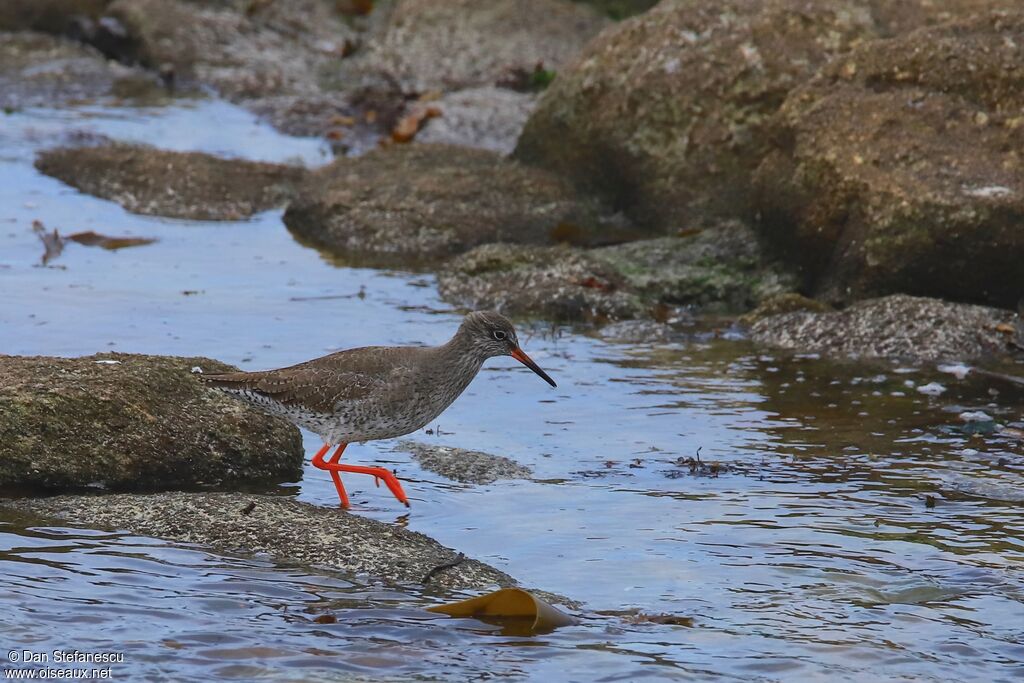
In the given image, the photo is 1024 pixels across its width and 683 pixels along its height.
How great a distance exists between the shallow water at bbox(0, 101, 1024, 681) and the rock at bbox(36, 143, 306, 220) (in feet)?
7.79

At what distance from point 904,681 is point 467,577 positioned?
206cm

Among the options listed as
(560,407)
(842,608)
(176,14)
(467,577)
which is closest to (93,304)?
(560,407)

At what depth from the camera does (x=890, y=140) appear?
11836 millimetres

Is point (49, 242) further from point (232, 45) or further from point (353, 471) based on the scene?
point (232, 45)

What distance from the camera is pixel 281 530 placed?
7184 mm

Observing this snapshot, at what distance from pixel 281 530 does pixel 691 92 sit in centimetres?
800

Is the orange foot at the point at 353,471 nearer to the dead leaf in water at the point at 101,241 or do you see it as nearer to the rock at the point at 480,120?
the dead leaf in water at the point at 101,241

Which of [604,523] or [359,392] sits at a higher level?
[359,392]

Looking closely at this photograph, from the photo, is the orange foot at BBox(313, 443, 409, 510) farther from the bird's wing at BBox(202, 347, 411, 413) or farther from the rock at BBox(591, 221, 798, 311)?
the rock at BBox(591, 221, 798, 311)

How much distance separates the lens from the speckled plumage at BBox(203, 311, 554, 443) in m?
8.20

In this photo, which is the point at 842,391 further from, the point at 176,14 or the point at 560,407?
the point at 176,14

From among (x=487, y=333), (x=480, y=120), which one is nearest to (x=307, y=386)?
(x=487, y=333)

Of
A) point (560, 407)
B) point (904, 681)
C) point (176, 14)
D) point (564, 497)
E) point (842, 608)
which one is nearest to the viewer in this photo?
point (904, 681)

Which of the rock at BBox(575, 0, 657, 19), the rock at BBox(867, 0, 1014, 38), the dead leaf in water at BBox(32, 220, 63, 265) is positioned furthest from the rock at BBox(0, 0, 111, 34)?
the rock at BBox(867, 0, 1014, 38)
